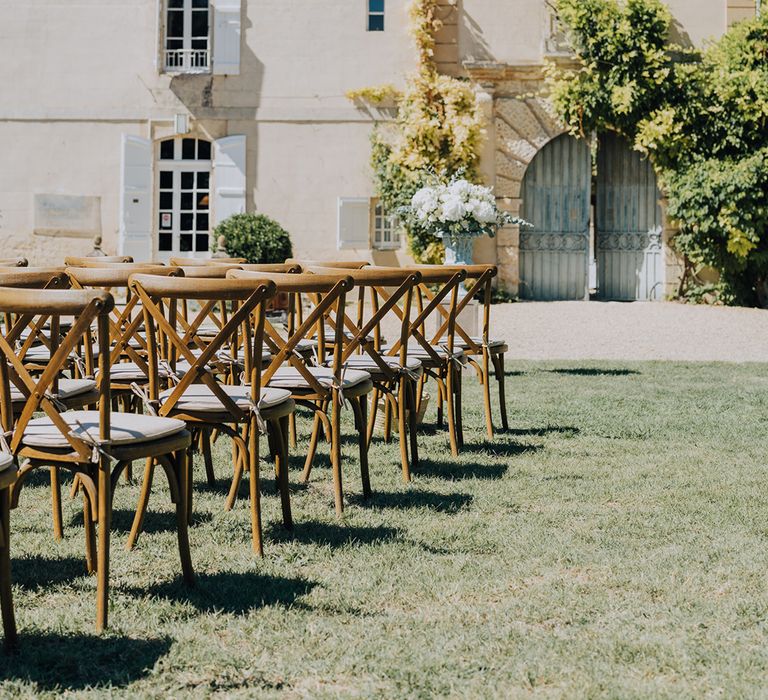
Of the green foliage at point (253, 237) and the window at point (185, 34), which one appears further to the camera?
the window at point (185, 34)

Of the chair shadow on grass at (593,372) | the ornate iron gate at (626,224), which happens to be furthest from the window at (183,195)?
the chair shadow on grass at (593,372)

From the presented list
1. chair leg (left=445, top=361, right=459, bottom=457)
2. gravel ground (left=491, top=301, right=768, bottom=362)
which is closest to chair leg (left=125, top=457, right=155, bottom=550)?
chair leg (left=445, top=361, right=459, bottom=457)

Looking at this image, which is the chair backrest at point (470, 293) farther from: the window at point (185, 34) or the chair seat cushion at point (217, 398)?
the window at point (185, 34)

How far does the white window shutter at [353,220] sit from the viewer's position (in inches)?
619

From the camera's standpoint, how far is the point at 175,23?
16016 millimetres

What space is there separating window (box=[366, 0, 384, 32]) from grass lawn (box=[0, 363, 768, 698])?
1135cm

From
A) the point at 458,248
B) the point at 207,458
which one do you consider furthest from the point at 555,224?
the point at 207,458

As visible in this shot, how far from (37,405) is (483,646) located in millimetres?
1292

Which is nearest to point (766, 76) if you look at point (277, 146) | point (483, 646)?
point (277, 146)

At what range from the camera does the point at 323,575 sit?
3365 millimetres

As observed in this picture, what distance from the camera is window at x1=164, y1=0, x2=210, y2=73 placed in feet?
52.3

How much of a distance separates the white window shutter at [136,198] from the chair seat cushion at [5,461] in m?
13.3

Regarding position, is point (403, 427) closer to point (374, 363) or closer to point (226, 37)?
point (374, 363)

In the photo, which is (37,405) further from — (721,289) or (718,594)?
(721,289)
